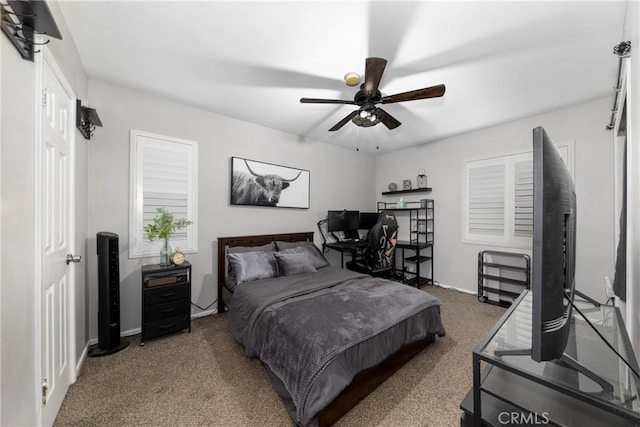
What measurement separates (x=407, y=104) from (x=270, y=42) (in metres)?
1.79

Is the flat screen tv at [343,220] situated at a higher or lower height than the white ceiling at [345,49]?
lower

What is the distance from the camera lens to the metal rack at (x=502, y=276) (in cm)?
345

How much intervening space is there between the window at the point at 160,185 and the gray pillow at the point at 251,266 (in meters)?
0.64

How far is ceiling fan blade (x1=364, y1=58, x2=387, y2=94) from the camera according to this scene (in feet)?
5.84

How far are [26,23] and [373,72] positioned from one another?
194 centimetres

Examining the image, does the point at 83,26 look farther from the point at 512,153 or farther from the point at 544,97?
the point at 512,153

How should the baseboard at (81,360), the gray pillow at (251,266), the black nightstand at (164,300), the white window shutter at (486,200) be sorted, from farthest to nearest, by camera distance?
1. the white window shutter at (486,200)
2. the gray pillow at (251,266)
3. the black nightstand at (164,300)
4. the baseboard at (81,360)

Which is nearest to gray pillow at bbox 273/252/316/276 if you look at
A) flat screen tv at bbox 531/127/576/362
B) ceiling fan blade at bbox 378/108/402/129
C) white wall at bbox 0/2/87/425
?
ceiling fan blade at bbox 378/108/402/129

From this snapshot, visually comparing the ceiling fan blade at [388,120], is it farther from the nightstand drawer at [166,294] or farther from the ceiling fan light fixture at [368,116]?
the nightstand drawer at [166,294]

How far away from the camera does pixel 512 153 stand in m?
3.55

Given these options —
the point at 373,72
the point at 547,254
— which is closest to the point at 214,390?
the point at 547,254

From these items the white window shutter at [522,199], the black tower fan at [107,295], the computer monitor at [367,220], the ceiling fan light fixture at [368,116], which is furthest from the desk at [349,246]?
the black tower fan at [107,295]

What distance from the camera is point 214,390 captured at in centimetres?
183

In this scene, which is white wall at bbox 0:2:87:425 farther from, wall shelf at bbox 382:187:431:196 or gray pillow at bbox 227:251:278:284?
wall shelf at bbox 382:187:431:196
